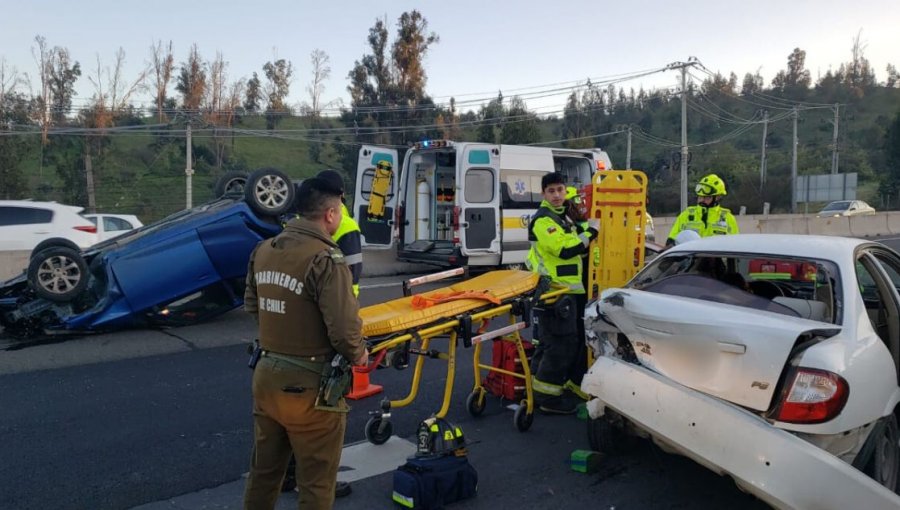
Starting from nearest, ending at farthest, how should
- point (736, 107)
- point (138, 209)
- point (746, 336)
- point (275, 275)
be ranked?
point (275, 275) < point (746, 336) < point (138, 209) < point (736, 107)

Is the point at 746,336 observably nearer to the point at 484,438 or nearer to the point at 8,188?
the point at 484,438

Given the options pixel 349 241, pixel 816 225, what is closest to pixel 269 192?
pixel 349 241

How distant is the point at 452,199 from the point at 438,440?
927cm

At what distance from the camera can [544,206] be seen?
491 cm

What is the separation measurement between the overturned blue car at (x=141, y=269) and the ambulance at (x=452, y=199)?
408 cm

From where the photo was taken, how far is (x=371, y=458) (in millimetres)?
4203

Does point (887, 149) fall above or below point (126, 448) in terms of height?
above

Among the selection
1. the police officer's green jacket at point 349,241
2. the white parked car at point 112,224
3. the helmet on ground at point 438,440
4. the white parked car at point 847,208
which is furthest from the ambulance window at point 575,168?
the white parked car at point 847,208

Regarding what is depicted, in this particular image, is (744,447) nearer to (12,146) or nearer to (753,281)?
(753,281)

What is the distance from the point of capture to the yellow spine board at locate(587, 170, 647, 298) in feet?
16.9

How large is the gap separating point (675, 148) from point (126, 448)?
62738mm

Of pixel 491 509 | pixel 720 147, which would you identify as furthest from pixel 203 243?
pixel 720 147

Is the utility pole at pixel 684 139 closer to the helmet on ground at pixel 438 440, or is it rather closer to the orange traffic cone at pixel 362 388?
the orange traffic cone at pixel 362 388

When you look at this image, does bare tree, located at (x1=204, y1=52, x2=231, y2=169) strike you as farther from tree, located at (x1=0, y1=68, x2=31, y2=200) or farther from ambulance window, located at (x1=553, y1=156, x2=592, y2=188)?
ambulance window, located at (x1=553, y1=156, x2=592, y2=188)
